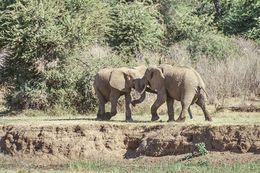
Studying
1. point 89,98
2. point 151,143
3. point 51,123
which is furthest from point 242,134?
point 89,98

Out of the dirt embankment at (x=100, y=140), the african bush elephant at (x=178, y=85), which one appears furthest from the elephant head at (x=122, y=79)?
the dirt embankment at (x=100, y=140)

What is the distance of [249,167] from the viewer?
12.8 m

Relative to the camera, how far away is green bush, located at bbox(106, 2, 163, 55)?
28562 millimetres

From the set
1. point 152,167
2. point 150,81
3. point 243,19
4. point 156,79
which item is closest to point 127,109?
point 150,81

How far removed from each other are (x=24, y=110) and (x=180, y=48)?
9670mm

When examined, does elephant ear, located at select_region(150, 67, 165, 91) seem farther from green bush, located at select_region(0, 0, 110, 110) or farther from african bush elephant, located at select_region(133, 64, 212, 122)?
green bush, located at select_region(0, 0, 110, 110)

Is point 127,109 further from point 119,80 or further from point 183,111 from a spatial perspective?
point 183,111

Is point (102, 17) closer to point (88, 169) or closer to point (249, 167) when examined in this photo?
point (88, 169)

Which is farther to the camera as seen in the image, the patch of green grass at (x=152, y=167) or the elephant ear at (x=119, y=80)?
the elephant ear at (x=119, y=80)

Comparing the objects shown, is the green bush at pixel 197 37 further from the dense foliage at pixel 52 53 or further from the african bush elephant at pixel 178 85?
the african bush elephant at pixel 178 85

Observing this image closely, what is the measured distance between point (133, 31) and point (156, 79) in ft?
40.3

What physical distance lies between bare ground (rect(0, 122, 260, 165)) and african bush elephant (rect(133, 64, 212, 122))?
1.15 m

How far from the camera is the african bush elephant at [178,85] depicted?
625 inches

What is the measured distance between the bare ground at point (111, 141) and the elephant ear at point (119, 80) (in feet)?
5.24
